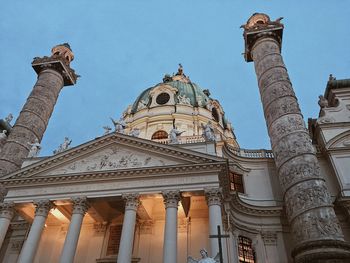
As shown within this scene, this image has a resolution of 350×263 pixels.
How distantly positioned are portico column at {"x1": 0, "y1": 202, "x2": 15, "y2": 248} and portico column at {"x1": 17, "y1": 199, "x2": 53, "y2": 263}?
1.45 meters

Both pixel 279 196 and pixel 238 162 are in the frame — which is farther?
pixel 238 162

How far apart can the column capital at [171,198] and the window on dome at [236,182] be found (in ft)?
18.8

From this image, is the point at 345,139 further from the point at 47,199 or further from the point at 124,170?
the point at 47,199

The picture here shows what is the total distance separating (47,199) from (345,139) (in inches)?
688

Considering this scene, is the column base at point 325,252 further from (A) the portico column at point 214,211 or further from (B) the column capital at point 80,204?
(B) the column capital at point 80,204

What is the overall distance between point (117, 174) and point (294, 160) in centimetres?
889

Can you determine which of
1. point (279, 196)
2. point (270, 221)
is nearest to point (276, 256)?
point (270, 221)

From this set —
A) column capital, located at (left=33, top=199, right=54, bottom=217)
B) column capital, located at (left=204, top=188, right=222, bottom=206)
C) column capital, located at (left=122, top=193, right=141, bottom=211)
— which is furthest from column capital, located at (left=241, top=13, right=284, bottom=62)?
column capital, located at (left=33, top=199, right=54, bottom=217)

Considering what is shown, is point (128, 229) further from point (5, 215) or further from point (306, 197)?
point (306, 197)

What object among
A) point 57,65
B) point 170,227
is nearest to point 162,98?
point 57,65

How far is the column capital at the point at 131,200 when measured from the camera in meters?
15.9

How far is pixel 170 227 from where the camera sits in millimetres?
14539

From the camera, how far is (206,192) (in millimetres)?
15555

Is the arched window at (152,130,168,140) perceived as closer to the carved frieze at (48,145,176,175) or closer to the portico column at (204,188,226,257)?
the carved frieze at (48,145,176,175)
